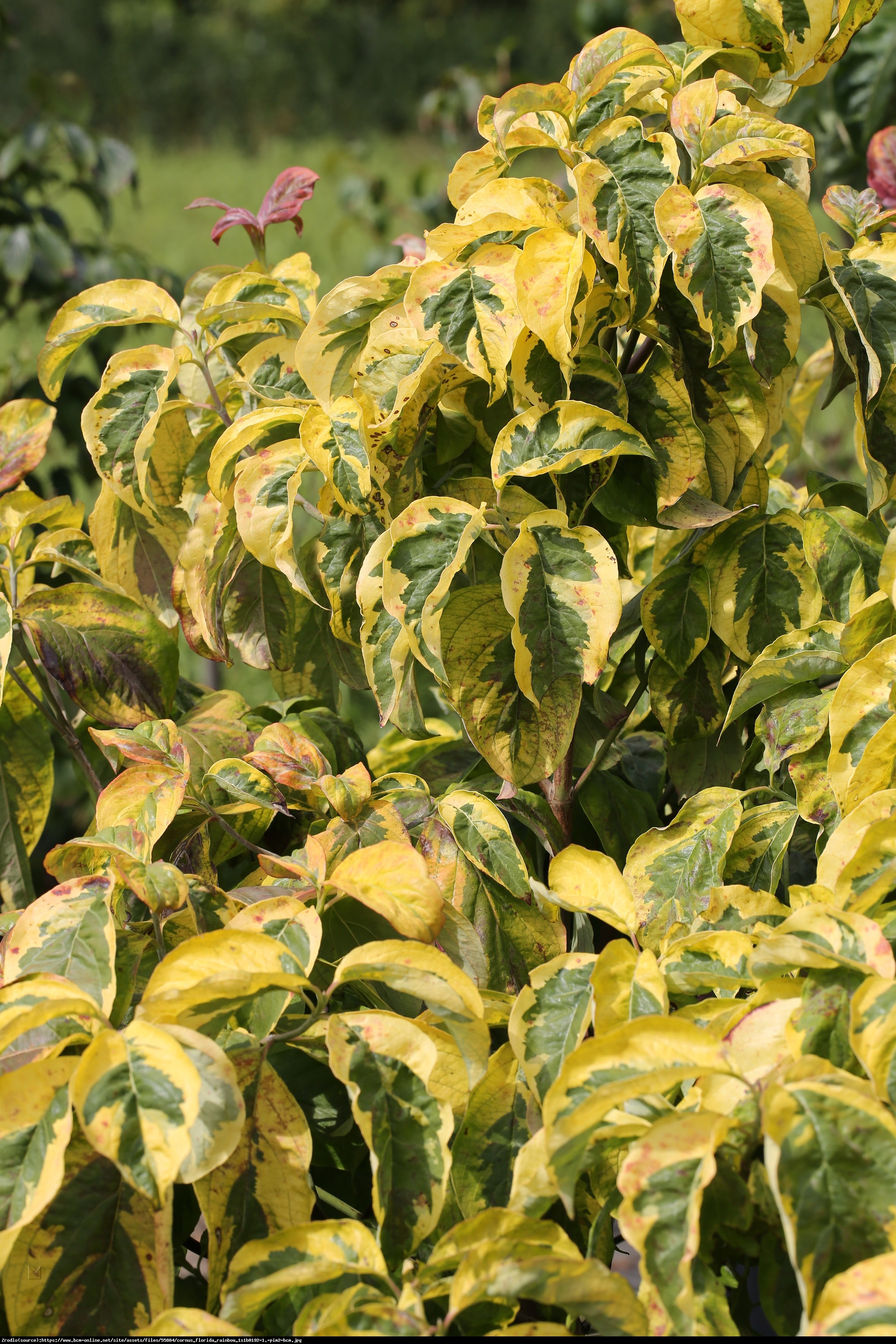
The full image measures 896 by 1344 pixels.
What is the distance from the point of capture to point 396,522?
0.67 m

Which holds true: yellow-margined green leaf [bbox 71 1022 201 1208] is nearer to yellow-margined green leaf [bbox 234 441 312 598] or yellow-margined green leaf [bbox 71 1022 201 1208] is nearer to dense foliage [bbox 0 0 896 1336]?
dense foliage [bbox 0 0 896 1336]

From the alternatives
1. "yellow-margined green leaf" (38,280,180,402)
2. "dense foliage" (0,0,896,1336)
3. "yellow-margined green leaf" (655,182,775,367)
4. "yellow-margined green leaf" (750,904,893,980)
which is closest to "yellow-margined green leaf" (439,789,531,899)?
"dense foliage" (0,0,896,1336)

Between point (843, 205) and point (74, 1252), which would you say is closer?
point (74, 1252)

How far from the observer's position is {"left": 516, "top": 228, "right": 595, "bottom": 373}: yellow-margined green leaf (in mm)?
648

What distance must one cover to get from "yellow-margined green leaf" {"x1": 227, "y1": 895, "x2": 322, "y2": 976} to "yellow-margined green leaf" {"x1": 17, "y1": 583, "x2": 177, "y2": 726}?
297 mm

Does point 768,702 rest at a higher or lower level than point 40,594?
lower

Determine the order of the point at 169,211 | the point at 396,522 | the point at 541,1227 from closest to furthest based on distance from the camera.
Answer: the point at 541,1227
the point at 396,522
the point at 169,211

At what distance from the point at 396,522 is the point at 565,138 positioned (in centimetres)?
30

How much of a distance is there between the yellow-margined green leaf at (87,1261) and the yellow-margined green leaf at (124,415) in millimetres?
472

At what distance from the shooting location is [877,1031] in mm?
475

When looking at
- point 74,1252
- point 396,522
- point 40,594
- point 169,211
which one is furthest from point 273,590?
point 169,211

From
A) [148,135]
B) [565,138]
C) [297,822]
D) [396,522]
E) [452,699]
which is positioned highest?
[148,135]

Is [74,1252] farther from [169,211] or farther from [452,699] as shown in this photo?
[169,211]

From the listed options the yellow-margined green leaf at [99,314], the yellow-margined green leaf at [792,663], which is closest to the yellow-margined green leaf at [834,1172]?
the yellow-margined green leaf at [792,663]
